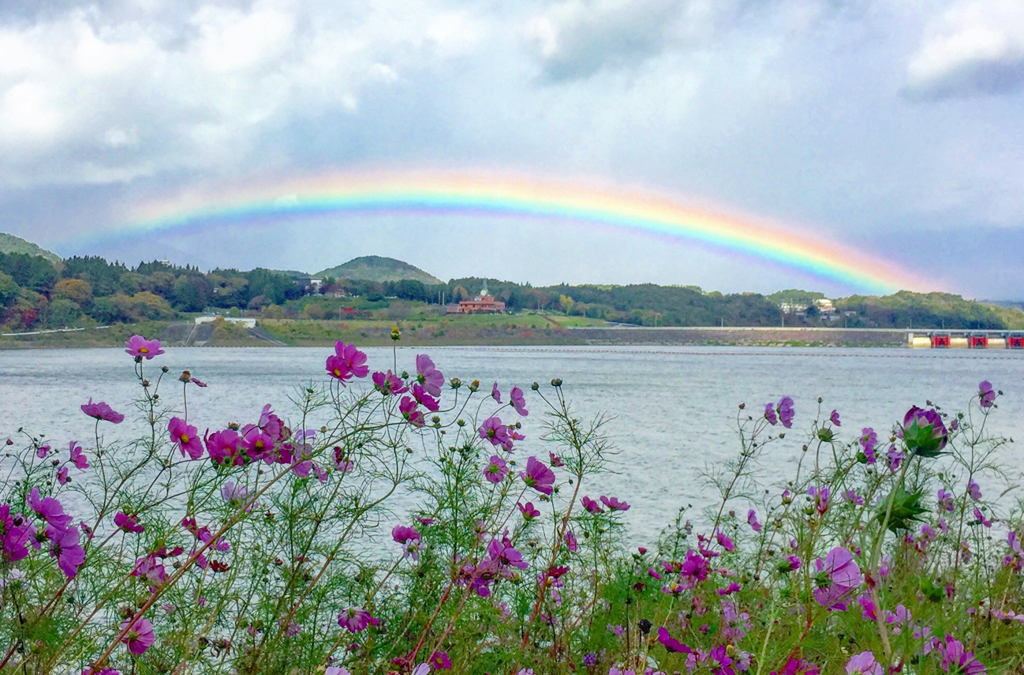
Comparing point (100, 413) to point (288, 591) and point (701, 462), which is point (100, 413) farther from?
point (701, 462)

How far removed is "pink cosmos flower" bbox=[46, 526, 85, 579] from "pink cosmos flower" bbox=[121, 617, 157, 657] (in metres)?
0.13

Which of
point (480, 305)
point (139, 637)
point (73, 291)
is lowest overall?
point (139, 637)

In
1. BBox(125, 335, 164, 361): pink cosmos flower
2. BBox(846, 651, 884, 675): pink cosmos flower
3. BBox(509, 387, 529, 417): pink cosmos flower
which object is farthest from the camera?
BBox(509, 387, 529, 417): pink cosmos flower

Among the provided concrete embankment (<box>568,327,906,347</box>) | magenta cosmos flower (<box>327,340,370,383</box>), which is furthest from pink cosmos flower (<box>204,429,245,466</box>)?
concrete embankment (<box>568,327,906,347</box>)

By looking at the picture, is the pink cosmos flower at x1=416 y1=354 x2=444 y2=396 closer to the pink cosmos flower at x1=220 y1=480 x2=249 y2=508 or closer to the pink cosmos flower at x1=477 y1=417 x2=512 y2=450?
the pink cosmos flower at x1=477 y1=417 x2=512 y2=450

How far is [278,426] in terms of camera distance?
4.73 feet

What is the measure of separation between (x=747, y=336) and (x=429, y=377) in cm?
9130

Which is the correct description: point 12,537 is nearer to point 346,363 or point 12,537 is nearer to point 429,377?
point 346,363

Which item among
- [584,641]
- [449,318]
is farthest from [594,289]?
[584,641]

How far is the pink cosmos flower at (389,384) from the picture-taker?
1.40m

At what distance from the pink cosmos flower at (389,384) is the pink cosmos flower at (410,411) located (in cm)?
5

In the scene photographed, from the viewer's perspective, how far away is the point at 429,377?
1497 millimetres

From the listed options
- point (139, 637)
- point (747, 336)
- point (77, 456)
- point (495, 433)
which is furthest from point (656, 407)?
point (747, 336)

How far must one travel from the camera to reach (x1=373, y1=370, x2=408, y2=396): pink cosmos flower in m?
1.40
